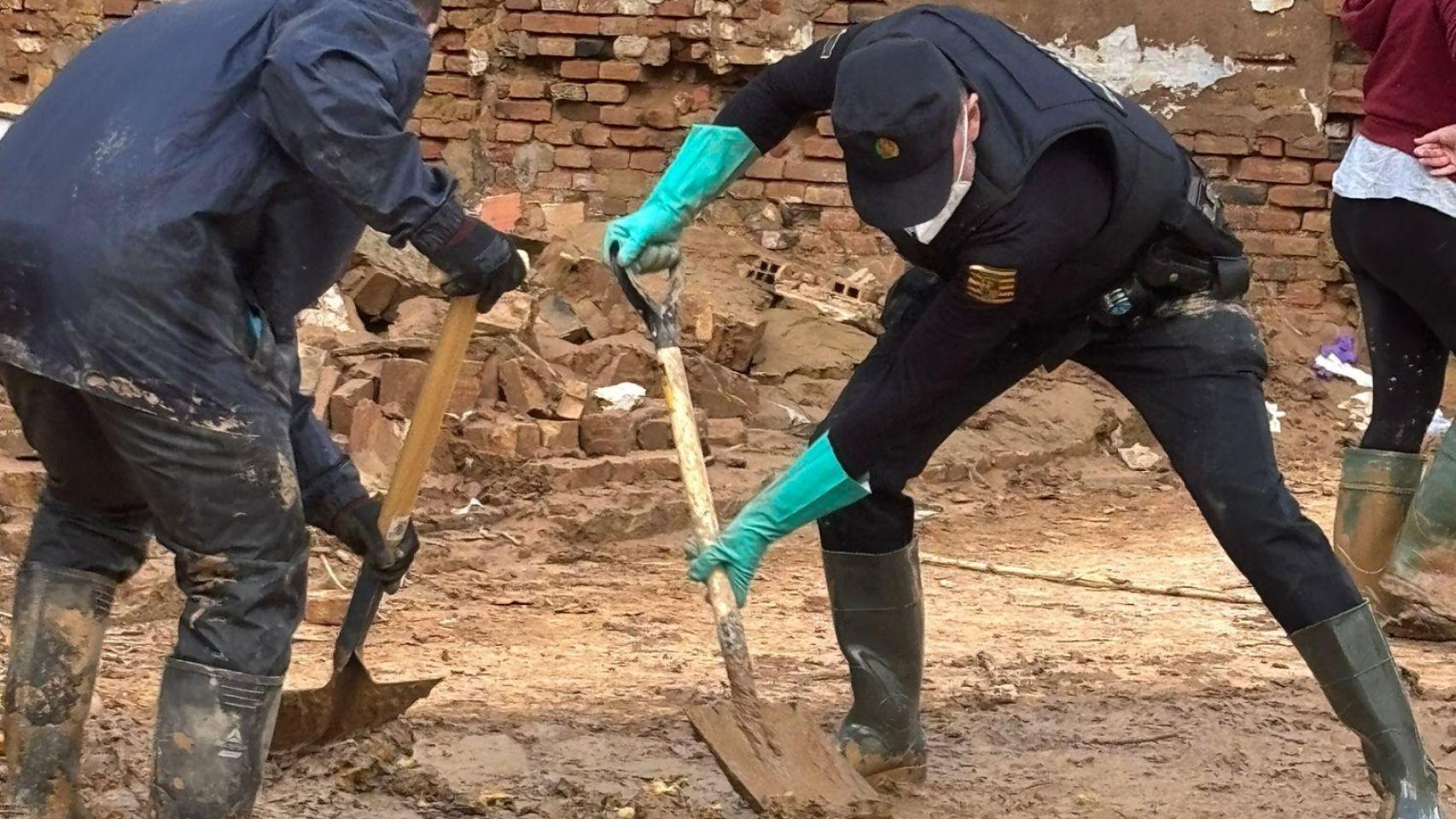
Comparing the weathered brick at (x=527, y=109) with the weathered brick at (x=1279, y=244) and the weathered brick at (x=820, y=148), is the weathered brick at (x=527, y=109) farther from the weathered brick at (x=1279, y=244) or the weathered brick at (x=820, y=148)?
the weathered brick at (x=1279, y=244)

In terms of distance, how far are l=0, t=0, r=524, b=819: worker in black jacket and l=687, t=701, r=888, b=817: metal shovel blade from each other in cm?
96

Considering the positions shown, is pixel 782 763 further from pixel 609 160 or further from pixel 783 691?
pixel 609 160

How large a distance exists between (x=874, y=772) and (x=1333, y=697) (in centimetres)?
102

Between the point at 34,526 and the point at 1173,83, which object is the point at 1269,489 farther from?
the point at 1173,83

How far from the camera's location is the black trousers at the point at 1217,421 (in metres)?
3.38

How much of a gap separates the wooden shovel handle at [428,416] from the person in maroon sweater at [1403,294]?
9.11ft

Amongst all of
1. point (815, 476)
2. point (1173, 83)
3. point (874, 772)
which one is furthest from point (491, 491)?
point (1173, 83)

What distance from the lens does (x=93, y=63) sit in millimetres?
2930

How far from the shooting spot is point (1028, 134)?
3109 mm

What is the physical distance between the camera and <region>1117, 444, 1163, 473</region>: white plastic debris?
301 inches

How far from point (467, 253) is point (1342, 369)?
22.3 ft

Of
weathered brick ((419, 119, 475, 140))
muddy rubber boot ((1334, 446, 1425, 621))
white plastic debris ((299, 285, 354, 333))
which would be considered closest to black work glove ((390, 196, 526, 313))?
muddy rubber boot ((1334, 446, 1425, 621))

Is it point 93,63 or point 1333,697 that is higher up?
point 93,63

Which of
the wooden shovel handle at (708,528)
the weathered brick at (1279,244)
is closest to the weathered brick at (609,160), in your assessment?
the weathered brick at (1279,244)
